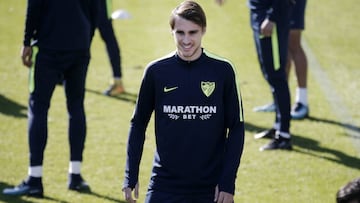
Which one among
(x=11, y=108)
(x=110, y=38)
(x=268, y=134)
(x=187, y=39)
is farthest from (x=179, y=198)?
(x=110, y=38)

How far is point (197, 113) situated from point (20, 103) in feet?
19.2

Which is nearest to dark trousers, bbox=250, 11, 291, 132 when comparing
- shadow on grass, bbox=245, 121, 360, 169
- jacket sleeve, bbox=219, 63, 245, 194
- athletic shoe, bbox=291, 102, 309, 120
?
shadow on grass, bbox=245, 121, 360, 169

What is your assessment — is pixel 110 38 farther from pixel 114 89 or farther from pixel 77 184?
pixel 77 184

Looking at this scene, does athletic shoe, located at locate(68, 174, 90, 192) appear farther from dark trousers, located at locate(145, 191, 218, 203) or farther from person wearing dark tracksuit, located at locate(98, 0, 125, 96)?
person wearing dark tracksuit, located at locate(98, 0, 125, 96)

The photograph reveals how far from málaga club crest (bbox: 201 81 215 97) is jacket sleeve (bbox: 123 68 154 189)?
31 cm

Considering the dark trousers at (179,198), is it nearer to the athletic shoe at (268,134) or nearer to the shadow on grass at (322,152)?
the shadow on grass at (322,152)

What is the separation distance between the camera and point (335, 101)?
10.5 meters

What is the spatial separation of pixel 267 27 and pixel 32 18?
2470 millimetres

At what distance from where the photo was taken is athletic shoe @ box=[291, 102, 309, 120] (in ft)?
32.1

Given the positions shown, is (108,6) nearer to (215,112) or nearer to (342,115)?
(342,115)

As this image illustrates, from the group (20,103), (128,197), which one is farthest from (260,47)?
(128,197)

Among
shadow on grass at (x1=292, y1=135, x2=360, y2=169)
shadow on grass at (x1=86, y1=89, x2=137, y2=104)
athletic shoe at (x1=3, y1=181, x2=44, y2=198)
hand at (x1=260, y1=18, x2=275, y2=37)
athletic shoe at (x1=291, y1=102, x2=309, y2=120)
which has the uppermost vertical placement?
hand at (x1=260, y1=18, x2=275, y2=37)

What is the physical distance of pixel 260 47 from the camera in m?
8.52

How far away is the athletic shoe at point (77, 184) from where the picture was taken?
7430mm
